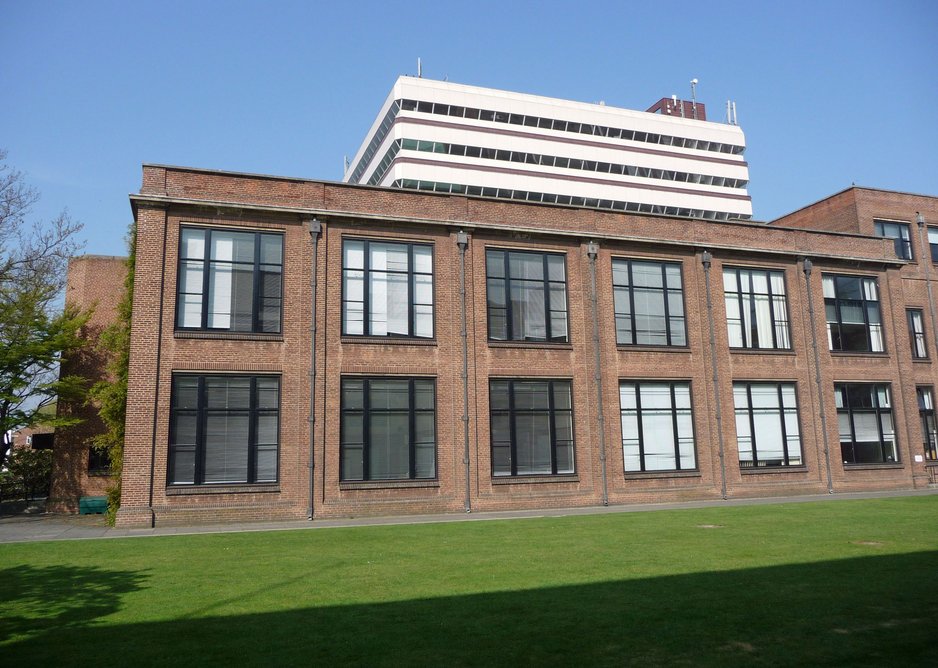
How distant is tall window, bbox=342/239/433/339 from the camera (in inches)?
920

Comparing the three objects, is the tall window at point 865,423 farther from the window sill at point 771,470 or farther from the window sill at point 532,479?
the window sill at point 532,479

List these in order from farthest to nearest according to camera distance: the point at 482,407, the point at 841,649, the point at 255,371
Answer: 1. the point at 482,407
2. the point at 255,371
3. the point at 841,649

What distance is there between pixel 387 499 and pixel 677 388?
38.2ft

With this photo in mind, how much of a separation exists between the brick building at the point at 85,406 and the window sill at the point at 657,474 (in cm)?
1918

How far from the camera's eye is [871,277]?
31797 millimetres

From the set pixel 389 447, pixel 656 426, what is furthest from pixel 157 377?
pixel 656 426

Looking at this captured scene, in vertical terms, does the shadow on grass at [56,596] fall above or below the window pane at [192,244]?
below

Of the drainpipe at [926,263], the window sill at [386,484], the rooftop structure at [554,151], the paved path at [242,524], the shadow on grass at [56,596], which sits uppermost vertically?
the rooftop structure at [554,151]

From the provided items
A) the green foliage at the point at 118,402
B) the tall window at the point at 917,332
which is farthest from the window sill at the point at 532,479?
the tall window at the point at 917,332

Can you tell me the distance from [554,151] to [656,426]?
69349mm

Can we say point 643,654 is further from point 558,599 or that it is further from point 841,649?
point 558,599

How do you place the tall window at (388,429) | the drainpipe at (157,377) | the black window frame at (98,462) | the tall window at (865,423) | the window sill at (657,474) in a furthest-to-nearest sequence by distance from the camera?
the tall window at (865,423), the black window frame at (98,462), the window sill at (657,474), the tall window at (388,429), the drainpipe at (157,377)

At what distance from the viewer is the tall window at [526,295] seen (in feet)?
82.1

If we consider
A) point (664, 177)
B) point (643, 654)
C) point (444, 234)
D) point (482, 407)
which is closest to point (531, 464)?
point (482, 407)
